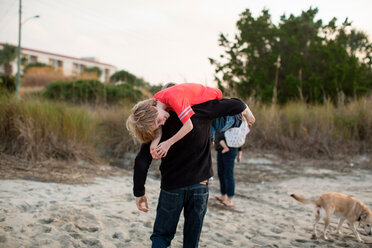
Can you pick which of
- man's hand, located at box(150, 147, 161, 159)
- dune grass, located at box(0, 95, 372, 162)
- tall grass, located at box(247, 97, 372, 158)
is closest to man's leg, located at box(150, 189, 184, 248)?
man's hand, located at box(150, 147, 161, 159)

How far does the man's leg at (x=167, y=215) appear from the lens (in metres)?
2.17

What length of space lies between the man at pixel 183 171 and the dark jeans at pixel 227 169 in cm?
263

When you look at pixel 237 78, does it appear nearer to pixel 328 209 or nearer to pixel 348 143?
pixel 348 143

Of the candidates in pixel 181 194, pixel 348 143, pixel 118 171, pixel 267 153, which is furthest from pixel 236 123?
pixel 348 143

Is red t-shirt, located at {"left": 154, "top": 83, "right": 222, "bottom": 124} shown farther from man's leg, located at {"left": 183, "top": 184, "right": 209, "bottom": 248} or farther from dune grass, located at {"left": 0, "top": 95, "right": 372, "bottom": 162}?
dune grass, located at {"left": 0, "top": 95, "right": 372, "bottom": 162}

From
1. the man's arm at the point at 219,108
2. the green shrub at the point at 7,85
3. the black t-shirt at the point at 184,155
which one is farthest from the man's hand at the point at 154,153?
the green shrub at the point at 7,85

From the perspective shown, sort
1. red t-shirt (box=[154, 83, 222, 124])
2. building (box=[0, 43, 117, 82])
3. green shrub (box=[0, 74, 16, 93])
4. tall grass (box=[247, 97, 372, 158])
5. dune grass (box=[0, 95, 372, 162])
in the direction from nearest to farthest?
1. red t-shirt (box=[154, 83, 222, 124])
2. dune grass (box=[0, 95, 372, 162])
3. green shrub (box=[0, 74, 16, 93])
4. tall grass (box=[247, 97, 372, 158])
5. building (box=[0, 43, 117, 82])

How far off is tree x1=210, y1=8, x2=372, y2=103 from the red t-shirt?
30.2 ft

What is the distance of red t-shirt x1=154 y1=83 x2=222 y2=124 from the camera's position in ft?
6.35

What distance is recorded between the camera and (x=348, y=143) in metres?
8.73

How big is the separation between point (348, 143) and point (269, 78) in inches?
240

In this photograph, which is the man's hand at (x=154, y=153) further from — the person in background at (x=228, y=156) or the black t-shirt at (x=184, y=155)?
the person in background at (x=228, y=156)

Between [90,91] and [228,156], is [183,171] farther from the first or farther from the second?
[90,91]

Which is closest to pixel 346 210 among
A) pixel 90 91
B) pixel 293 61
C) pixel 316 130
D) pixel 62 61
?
pixel 316 130
